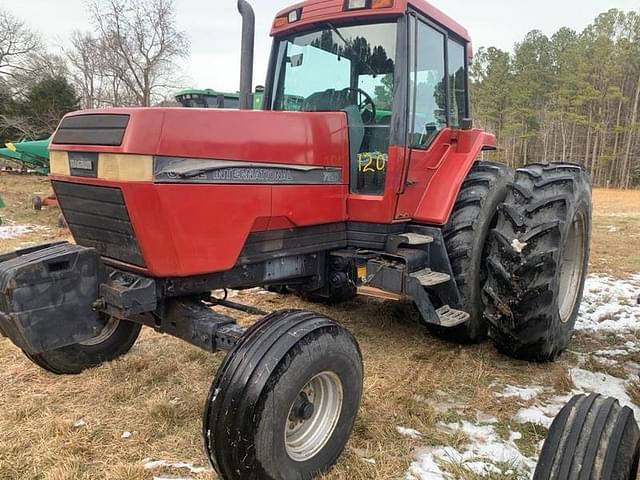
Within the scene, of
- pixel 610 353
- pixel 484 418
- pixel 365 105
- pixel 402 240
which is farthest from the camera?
pixel 610 353

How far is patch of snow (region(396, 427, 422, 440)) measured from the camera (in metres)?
2.86

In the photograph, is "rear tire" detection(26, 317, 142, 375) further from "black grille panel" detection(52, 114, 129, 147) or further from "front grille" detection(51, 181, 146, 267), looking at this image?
"black grille panel" detection(52, 114, 129, 147)

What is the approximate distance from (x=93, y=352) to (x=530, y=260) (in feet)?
10.1

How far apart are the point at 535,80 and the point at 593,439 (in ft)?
134

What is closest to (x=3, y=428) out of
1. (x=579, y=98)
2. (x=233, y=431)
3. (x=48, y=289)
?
(x=48, y=289)

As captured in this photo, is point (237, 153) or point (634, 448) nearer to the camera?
point (634, 448)

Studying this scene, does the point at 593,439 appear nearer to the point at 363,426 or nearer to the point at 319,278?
the point at 363,426

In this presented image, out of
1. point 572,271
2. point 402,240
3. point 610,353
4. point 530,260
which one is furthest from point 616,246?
point 402,240

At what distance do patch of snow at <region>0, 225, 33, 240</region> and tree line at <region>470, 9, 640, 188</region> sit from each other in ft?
98.6

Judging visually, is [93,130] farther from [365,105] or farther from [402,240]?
[402,240]

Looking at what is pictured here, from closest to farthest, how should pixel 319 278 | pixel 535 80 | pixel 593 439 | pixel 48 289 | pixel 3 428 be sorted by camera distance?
pixel 593 439 < pixel 48 289 < pixel 3 428 < pixel 319 278 < pixel 535 80

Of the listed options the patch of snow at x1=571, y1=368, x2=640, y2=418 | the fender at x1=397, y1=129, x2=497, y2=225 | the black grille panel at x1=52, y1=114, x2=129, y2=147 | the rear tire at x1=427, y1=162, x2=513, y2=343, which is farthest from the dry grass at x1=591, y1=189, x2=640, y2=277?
the black grille panel at x1=52, y1=114, x2=129, y2=147

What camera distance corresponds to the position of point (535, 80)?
37562 millimetres

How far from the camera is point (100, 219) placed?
2.62 metres
